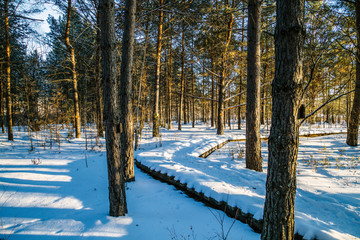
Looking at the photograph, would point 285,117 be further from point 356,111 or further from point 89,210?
point 356,111

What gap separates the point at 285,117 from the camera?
1.56 metres

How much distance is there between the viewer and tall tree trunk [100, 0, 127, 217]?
264cm

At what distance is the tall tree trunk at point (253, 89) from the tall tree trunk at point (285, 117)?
129 inches

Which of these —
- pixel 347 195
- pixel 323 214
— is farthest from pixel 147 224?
pixel 347 195

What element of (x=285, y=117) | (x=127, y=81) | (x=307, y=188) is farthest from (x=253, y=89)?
(x=127, y=81)

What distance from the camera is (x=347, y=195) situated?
3.20 m

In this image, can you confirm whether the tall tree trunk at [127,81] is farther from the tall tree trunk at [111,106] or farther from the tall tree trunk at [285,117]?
the tall tree trunk at [285,117]

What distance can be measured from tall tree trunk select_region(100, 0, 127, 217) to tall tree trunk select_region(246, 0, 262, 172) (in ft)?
12.7

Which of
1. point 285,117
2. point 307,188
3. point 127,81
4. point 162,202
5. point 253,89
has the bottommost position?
point 162,202

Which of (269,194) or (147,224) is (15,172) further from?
(269,194)

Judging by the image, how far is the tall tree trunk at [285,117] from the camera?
1490 millimetres

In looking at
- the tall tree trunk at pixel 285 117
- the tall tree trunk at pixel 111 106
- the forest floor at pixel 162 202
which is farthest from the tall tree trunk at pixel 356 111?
the tall tree trunk at pixel 111 106

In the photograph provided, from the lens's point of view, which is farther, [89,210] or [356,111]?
[356,111]

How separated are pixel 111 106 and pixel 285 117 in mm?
2567
